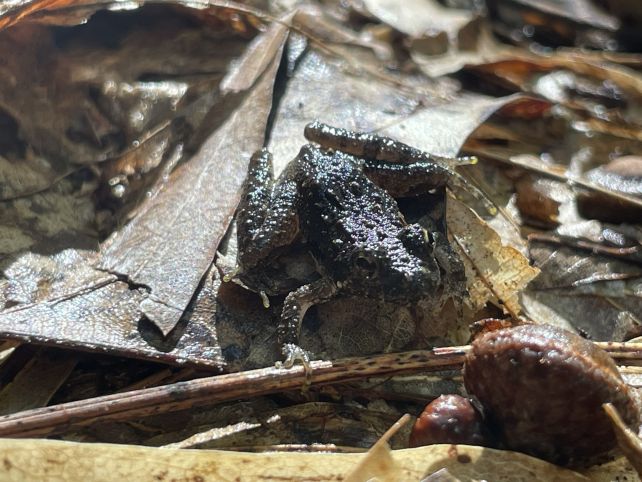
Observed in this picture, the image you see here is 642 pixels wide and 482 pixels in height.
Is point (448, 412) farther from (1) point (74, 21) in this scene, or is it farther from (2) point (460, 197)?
(1) point (74, 21)

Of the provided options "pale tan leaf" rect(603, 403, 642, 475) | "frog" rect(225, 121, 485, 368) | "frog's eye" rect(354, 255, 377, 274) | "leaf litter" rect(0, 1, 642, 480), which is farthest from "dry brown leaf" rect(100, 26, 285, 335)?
"pale tan leaf" rect(603, 403, 642, 475)

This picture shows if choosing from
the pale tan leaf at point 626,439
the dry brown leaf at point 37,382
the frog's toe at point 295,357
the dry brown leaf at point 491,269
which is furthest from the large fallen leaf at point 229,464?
the dry brown leaf at point 491,269

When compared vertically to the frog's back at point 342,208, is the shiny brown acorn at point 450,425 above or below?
below

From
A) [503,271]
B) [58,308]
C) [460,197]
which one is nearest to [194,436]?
[58,308]

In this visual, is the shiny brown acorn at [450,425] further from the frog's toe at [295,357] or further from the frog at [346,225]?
the frog at [346,225]

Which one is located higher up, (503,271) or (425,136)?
(425,136)

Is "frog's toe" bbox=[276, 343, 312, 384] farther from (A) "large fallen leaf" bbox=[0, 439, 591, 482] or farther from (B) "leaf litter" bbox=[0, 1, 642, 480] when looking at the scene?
(A) "large fallen leaf" bbox=[0, 439, 591, 482]

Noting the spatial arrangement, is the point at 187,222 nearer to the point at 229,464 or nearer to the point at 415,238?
the point at 415,238
